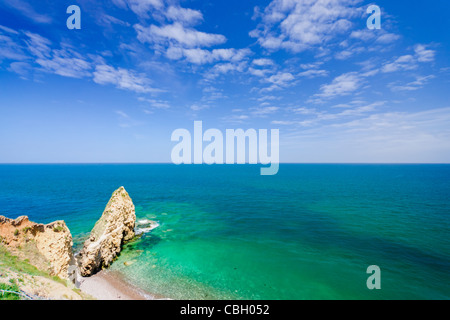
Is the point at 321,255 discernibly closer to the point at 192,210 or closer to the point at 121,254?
the point at 121,254

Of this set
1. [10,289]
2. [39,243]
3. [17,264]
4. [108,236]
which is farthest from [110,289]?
[10,289]

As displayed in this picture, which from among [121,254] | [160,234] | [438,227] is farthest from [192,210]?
[438,227]

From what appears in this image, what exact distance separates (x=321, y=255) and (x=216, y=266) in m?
15.4

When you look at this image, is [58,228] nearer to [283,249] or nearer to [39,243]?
[39,243]

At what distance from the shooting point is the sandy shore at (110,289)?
18.4 m

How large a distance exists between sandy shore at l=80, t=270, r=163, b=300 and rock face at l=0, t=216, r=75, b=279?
2.97m

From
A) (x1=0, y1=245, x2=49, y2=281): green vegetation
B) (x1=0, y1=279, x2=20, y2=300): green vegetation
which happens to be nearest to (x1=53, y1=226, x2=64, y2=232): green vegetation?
(x1=0, y1=245, x2=49, y2=281): green vegetation

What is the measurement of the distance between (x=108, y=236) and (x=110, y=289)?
704 cm

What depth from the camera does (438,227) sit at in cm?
3388

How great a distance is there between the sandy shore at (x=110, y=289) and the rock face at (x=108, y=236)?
58.0 inches

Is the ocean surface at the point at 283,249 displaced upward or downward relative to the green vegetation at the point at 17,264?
downward

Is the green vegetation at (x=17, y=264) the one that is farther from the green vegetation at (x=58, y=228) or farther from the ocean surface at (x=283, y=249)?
the ocean surface at (x=283, y=249)

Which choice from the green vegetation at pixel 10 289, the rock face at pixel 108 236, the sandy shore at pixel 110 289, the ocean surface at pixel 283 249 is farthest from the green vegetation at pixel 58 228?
the ocean surface at pixel 283 249
